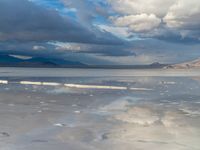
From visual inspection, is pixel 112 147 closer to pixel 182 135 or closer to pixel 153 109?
pixel 182 135

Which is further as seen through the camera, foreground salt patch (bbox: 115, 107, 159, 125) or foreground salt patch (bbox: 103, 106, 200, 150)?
foreground salt patch (bbox: 115, 107, 159, 125)

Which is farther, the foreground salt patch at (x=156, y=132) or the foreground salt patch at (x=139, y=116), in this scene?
the foreground salt patch at (x=139, y=116)

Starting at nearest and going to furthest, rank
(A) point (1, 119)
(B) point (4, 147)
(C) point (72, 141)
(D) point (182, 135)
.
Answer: (B) point (4, 147) → (C) point (72, 141) → (D) point (182, 135) → (A) point (1, 119)

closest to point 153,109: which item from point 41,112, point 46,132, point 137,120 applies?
point 137,120

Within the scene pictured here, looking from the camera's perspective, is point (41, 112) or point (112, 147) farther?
point (41, 112)

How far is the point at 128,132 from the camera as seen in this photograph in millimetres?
10195

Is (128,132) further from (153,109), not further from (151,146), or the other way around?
(153,109)

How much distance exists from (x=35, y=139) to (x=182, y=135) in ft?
13.6

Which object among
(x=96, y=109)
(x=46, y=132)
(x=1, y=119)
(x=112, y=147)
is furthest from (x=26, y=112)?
(x=112, y=147)

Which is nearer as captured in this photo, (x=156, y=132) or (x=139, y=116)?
(x=156, y=132)

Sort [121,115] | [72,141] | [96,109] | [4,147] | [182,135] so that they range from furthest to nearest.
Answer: [96,109], [121,115], [182,135], [72,141], [4,147]

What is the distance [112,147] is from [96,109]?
25.2 feet

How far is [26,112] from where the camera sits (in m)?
14.5

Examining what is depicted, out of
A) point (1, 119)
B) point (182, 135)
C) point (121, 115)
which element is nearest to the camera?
point (182, 135)
